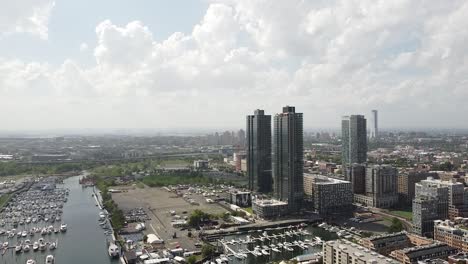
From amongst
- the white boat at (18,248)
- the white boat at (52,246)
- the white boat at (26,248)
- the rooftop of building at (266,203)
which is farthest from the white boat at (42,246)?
the rooftop of building at (266,203)

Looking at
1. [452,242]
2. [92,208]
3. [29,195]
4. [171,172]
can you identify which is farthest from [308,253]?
[171,172]

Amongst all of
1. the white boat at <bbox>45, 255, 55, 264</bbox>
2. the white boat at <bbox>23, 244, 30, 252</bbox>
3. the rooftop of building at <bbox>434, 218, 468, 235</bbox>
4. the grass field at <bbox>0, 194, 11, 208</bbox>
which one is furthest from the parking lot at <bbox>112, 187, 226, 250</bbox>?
the rooftop of building at <bbox>434, 218, 468, 235</bbox>

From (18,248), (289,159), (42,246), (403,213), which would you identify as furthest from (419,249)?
(18,248)

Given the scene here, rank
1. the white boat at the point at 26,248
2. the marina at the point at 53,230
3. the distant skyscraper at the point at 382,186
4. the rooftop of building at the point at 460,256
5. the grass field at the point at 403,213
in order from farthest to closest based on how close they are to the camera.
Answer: the distant skyscraper at the point at 382,186
the grass field at the point at 403,213
the white boat at the point at 26,248
the marina at the point at 53,230
the rooftop of building at the point at 460,256

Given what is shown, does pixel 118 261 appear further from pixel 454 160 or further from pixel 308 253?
pixel 454 160

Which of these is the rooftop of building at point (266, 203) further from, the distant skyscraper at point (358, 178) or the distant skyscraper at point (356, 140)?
the distant skyscraper at point (356, 140)

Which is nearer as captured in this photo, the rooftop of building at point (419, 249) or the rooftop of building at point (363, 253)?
the rooftop of building at point (363, 253)

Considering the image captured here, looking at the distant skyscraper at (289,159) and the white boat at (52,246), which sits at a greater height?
the distant skyscraper at (289,159)
